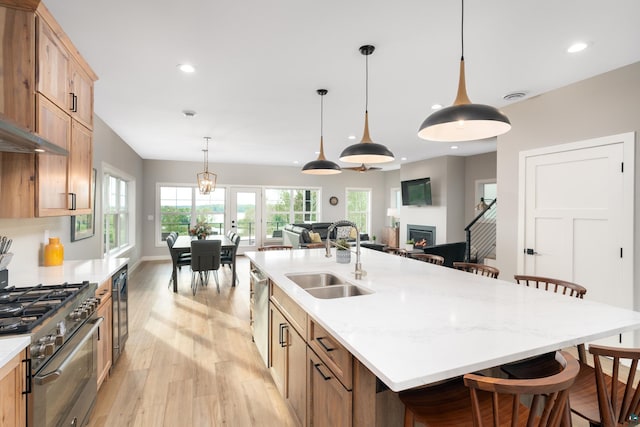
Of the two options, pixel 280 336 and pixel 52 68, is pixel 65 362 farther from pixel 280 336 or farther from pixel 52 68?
pixel 52 68

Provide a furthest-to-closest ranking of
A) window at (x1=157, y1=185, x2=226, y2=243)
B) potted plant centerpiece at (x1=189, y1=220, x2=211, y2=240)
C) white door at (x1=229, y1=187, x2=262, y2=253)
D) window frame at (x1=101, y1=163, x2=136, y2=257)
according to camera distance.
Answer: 1. white door at (x1=229, y1=187, x2=262, y2=253)
2. window at (x1=157, y1=185, x2=226, y2=243)
3. potted plant centerpiece at (x1=189, y1=220, x2=211, y2=240)
4. window frame at (x1=101, y1=163, x2=136, y2=257)

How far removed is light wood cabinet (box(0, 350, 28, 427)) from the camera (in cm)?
120

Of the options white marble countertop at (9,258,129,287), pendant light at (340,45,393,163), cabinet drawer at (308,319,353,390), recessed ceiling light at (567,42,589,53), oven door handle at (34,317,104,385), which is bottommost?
oven door handle at (34,317,104,385)

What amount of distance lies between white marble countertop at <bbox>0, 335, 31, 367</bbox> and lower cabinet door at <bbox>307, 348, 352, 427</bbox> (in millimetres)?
1205

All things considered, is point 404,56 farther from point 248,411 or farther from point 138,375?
point 138,375

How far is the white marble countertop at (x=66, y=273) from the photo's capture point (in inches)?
86.0

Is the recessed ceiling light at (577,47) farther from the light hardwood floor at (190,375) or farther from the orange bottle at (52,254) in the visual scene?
the orange bottle at (52,254)

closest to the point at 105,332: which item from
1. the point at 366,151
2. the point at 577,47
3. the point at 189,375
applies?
the point at 189,375

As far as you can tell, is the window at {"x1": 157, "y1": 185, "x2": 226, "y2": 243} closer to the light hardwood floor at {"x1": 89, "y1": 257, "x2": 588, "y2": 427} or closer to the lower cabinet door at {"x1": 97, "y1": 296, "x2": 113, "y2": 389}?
the light hardwood floor at {"x1": 89, "y1": 257, "x2": 588, "y2": 427}

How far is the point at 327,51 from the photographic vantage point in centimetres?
252

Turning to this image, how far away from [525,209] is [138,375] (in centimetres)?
423

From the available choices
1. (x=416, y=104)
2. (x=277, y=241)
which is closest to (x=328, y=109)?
(x=416, y=104)

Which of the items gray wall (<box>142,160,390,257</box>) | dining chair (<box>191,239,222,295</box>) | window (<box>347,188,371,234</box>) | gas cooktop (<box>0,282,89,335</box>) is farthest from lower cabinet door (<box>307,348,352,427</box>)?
window (<box>347,188,371,234</box>)

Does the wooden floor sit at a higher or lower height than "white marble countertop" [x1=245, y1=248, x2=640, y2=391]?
lower
